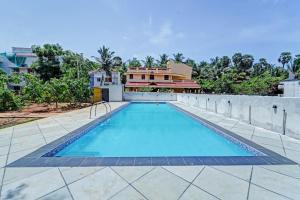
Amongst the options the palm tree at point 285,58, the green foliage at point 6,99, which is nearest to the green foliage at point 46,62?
the green foliage at point 6,99

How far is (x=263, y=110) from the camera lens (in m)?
8.80

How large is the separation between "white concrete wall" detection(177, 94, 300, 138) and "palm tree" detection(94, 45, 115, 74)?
26.4 metres

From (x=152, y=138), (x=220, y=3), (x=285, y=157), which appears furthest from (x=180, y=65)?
(x=285, y=157)

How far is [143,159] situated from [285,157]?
3504 mm

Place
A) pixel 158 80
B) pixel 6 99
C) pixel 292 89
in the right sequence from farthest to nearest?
pixel 158 80, pixel 292 89, pixel 6 99

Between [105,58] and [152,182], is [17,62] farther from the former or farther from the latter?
[152,182]

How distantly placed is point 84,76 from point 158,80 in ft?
52.9

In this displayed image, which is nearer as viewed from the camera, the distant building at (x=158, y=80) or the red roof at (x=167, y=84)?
the red roof at (x=167, y=84)

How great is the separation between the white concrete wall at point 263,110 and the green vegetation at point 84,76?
41.7 ft

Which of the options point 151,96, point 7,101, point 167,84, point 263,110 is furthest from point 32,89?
point 167,84

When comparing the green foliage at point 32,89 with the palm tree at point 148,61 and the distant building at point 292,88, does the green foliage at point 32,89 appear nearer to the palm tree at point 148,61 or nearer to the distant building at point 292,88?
the distant building at point 292,88

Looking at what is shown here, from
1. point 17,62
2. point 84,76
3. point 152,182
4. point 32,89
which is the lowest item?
point 152,182

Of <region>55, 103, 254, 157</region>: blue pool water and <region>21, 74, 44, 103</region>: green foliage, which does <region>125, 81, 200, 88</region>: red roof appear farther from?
<region>55, 103, 254, 157</region>: blue pool water

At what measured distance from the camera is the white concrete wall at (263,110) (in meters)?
7.07
